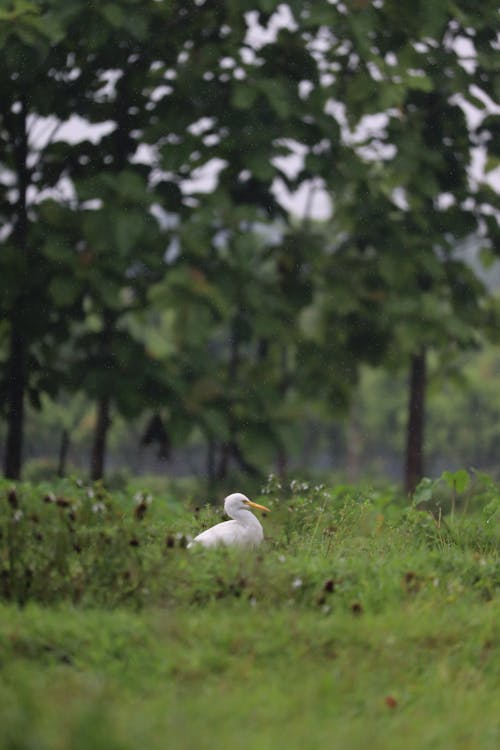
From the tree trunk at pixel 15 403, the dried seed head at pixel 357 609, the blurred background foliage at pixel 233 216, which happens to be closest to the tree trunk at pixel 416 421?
the blurred background foliage at pixel 233 216

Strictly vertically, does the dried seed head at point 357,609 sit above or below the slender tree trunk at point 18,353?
above

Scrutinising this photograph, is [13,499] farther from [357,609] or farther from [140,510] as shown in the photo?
[357,609]

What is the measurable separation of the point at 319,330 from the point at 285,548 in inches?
276

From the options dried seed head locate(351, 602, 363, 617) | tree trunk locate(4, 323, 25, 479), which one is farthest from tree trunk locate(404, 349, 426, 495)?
dried seed head locate(351, 602, 363, 617)

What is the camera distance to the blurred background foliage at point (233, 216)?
34.0 ft

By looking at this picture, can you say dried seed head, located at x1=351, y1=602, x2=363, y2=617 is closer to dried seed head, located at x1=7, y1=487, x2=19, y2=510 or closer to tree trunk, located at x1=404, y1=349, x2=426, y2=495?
dried seed head, located at x1=7, y1=487, x2=19, y2=510

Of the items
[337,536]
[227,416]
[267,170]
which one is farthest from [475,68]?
[337,536]

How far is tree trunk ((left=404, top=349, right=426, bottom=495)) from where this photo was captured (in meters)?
14.8

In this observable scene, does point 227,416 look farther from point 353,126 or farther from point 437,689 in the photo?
point 437,689

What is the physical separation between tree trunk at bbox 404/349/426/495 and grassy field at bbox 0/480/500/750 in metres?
7.84

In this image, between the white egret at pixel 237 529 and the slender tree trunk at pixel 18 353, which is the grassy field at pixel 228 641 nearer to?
the white egret at pixel 237 529

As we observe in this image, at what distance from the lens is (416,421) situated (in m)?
14.8

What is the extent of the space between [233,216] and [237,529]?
177 inches

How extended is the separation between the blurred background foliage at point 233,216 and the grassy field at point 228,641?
12.9 feet
